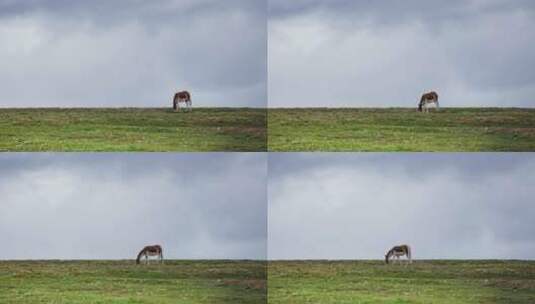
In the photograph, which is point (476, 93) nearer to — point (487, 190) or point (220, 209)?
point (487, 190)

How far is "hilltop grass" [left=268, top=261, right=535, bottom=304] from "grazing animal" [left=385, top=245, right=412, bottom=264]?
5cm

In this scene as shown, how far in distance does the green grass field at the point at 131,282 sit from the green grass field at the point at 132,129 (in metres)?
0.62

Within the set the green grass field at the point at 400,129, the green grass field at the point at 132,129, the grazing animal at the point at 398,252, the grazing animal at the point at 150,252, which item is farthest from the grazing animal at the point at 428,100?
the grazing animal at the point at 150,252

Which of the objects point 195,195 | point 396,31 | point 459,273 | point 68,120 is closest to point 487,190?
point 459,273

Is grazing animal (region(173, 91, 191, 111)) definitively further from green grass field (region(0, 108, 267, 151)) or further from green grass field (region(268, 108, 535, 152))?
green grass field (region(268, 108, 535, 152))

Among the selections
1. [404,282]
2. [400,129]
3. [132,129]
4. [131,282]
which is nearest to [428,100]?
[400,129]

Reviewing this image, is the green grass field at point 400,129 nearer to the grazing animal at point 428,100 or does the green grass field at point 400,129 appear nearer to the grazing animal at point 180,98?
the grazing animal at point 428,100

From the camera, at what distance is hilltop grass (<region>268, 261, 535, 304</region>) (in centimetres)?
773

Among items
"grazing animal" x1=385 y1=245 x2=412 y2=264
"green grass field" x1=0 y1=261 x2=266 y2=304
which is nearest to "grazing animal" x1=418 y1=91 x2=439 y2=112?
"grazing animal" x1=385 y1=245 x2=412 y2=264

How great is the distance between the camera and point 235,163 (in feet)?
25.4

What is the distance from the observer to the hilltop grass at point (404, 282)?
304 inches

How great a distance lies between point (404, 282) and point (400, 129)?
2.67 feet

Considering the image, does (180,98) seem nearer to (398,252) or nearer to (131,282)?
(131,282)

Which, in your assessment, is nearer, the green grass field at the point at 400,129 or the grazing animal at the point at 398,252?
the grazing animal at the point at 398,252
